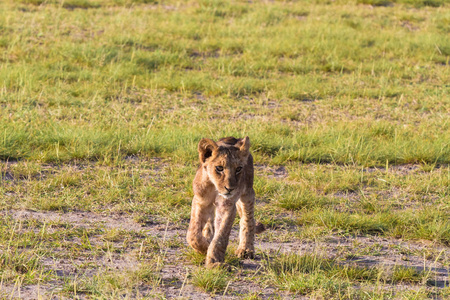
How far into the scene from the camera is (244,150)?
4.42 metres

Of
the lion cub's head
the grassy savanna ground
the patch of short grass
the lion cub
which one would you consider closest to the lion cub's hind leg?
the lion cub

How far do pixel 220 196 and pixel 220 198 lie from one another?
1cm

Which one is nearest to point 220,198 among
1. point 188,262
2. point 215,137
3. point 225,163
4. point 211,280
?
point 225,163

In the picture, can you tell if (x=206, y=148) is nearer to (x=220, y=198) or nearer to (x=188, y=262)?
(x=220, y=198)

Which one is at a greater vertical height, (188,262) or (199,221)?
(199,221)

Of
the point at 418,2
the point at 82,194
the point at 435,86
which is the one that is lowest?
the point at 82,194

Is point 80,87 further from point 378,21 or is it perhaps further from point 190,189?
point 378,21

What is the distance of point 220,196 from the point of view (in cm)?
451

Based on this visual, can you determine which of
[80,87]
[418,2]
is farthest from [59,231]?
[418,2]

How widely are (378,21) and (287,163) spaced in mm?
7970

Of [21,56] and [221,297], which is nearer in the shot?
[221,297]

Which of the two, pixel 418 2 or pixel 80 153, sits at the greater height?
pixel 418 2

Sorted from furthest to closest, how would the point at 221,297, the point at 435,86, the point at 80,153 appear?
1. the point at 435,86
2. the point at 80,153
3. the point at 221,297

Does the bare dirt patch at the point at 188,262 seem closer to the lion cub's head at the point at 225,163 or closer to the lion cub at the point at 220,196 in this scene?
the lion cub at the point at 220,196
